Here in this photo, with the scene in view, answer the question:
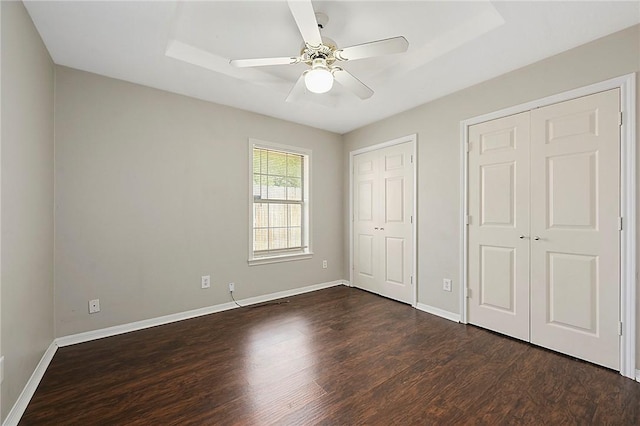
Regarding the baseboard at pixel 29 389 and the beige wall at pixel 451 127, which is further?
Result: the beige wall at pixel 451 127

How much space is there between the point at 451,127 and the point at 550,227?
1.34m

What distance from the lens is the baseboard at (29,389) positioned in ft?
4.82

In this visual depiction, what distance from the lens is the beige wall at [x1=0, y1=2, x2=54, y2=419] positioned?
145cm

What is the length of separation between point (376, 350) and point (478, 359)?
30.8 inches

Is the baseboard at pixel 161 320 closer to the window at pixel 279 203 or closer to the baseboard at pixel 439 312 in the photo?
the window at pixel 279 203

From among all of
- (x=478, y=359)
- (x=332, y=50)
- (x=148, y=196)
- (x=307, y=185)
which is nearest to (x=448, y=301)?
(x=478, y=359)

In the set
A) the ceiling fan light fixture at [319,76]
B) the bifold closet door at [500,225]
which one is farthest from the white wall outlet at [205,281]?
the bifold closet door at [500,225]

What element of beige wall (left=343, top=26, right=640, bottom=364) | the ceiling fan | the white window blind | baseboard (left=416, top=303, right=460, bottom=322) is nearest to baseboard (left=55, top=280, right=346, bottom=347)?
the white window blind

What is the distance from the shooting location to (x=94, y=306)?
249 centimetres

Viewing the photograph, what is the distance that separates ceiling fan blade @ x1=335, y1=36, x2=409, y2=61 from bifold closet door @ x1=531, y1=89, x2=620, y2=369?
1521mm

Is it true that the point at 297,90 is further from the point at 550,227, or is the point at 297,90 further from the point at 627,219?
the point at 627,219

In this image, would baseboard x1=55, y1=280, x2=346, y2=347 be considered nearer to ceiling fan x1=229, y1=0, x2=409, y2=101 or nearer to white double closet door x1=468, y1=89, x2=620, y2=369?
white double closet door x1=468, y1=89, x2=620, y2=369

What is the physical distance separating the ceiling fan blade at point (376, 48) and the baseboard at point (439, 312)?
260 centimetres

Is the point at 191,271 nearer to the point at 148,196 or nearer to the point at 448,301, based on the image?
the point at 148,196
